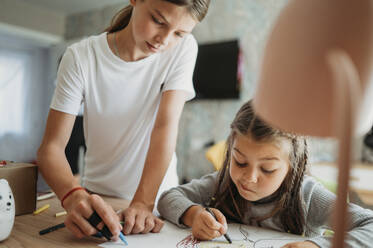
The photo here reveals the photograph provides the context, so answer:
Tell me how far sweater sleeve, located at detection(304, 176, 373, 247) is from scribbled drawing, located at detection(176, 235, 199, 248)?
241 mm

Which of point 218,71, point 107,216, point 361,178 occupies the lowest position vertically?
point 361,178

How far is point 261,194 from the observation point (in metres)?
0.85

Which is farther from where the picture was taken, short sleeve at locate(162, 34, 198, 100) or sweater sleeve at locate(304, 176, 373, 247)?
short sleeve at locate(162, 34, 198, 100)

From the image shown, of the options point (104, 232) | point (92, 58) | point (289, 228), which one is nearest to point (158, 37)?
point (92, 58)

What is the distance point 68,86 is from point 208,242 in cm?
57

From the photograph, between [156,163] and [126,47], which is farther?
[126,47]

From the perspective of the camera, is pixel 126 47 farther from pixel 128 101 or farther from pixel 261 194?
pixel 261 194

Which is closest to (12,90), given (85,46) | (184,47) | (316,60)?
(85,46)

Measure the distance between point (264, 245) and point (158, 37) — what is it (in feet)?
1.84

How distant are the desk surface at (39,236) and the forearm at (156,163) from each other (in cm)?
18

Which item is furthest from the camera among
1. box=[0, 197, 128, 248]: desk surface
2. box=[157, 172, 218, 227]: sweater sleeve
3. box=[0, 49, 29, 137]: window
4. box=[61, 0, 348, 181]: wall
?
box=[0, 49, 29, 137]: window

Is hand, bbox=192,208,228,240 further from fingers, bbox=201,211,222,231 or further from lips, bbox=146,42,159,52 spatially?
lips, bbox=146,42,159,52

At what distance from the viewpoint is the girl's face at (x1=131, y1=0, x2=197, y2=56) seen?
0.79 meters

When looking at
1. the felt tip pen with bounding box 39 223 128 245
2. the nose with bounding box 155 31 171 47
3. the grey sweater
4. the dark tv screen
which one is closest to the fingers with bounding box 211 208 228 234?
the grey sweater
